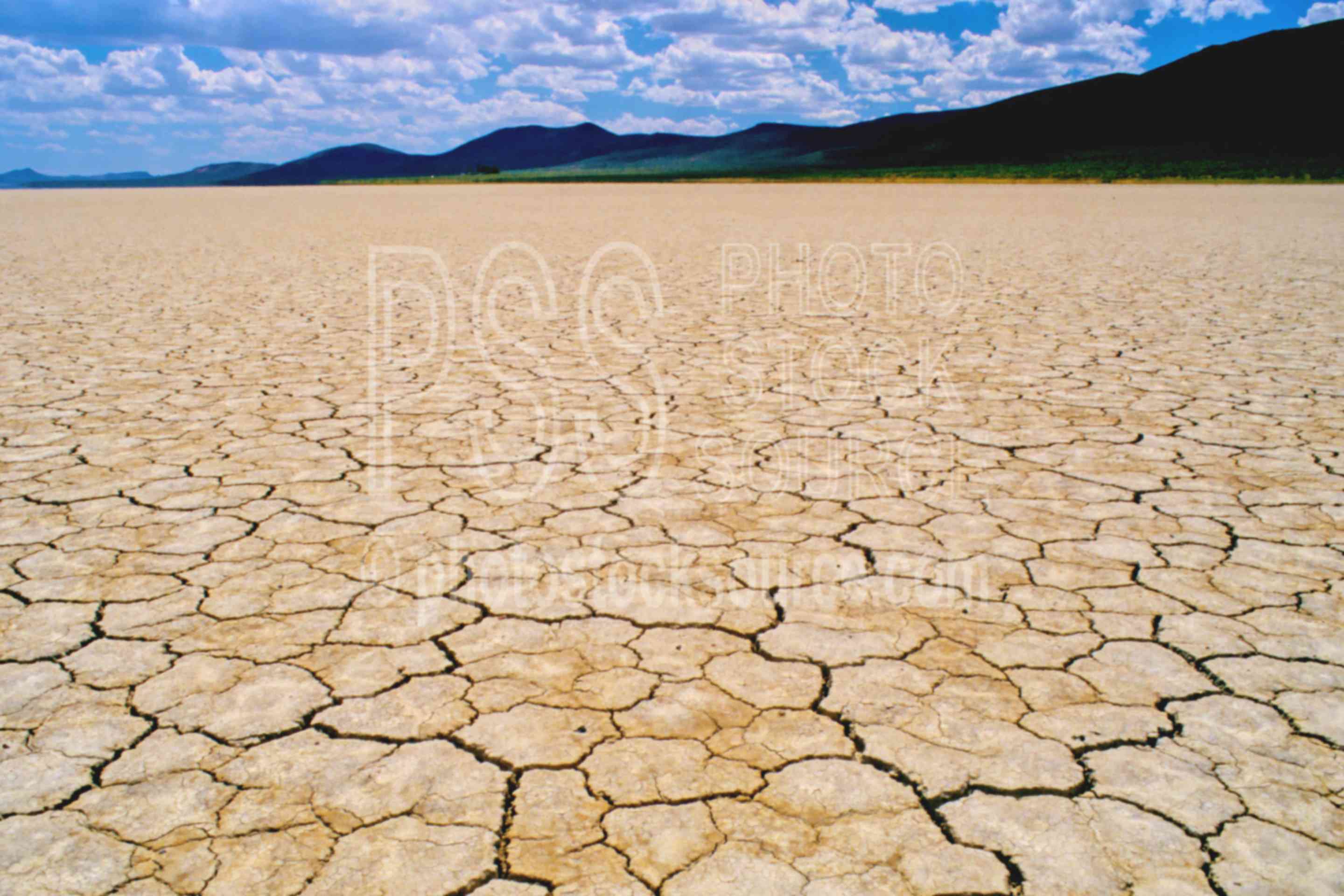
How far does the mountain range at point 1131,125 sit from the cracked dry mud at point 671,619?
56.2 meters

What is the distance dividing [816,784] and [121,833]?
1047 millimetres

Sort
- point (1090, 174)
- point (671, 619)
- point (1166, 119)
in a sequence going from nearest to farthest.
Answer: point (671, 619) → point (1090, 174) → point (1166, 119)

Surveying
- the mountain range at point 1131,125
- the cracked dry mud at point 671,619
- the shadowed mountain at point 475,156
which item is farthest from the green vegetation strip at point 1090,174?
the shadowed mountain at point 475,156

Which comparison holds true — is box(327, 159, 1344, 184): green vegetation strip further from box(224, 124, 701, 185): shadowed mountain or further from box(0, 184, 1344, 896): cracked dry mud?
box(224, 124, 701, 185): shadowed mountain

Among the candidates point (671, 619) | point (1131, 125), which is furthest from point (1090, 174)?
point (671, 619)

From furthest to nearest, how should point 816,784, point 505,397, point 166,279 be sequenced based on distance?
1. point 166,279
2. point 505,397
3. point 816,784

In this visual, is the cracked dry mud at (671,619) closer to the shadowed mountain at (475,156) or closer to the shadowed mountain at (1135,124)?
the shadowed mountain at (1135,124)

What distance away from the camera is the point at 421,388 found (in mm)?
4043

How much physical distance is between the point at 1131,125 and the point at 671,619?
8223 cm

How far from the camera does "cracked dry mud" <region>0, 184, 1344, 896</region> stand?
1.35 m

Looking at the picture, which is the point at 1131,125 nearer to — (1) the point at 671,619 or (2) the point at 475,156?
(1) the point at 671,619

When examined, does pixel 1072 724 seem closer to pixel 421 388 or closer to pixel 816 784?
pixel 816 784

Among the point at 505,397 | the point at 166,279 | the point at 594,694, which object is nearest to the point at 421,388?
the point at 505,397

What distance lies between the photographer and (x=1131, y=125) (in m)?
71.5
